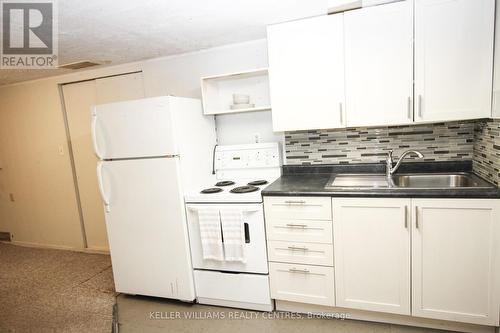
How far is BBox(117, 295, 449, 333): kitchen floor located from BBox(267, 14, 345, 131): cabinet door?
1406 mm

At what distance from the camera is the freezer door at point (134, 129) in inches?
85.8

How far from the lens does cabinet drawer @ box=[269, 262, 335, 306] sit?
2.03 meters

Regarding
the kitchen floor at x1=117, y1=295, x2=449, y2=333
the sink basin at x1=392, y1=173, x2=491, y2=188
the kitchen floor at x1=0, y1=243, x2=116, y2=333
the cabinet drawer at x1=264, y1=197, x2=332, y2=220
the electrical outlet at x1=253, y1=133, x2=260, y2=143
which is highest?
the electrical outlet at x1=253, y1=133, x2=260, y2=143

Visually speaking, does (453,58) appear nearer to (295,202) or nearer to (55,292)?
(295,202)

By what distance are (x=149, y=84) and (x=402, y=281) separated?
2808mm

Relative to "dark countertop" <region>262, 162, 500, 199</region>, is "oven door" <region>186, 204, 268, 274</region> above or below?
below

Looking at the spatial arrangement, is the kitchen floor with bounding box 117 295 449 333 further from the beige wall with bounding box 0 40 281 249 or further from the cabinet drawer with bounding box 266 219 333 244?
the beige wall with bounding box 0 40 281 249

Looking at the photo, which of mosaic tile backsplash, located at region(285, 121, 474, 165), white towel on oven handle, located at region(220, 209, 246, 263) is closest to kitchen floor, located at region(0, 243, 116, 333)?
white towel on oven handle, located at region(220, 209, 246, 263)

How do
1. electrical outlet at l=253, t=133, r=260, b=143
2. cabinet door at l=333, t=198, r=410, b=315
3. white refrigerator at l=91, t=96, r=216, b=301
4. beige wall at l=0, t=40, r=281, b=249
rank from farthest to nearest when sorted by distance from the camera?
beige wall at l=0, t=40, r=281, b=249 < electrical outlet at l=253, t=133, r=260, b=143 < white refrigerator at l=91, t=96, r=216, b=301 < cabinet door at l=333, t=198, r=410, b=315

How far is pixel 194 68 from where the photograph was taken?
2.84 meters

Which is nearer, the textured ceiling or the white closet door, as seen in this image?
the textured ceiling

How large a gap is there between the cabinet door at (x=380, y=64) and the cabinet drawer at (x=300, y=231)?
0.78m

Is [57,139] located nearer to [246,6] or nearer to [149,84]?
[149,84]

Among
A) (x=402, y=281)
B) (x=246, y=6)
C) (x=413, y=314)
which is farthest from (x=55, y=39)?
(x=413, y=314)
